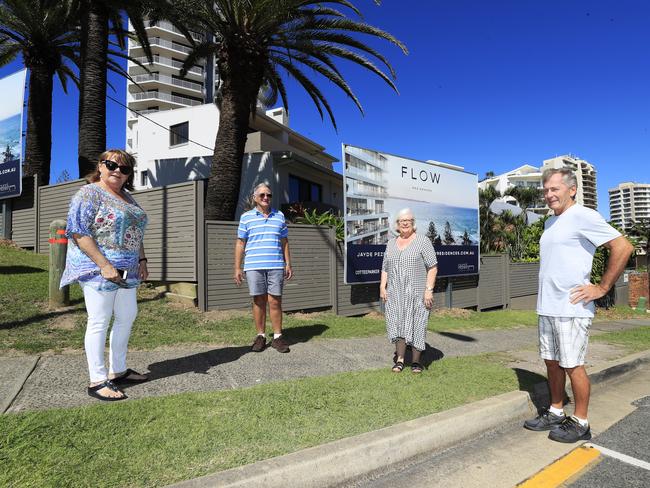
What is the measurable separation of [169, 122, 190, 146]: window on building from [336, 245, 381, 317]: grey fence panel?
62.8 feet

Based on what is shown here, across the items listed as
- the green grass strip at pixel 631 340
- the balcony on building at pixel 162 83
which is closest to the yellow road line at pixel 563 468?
the green grass strip at pixel 631 340

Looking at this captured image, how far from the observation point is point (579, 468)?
9.36 ft

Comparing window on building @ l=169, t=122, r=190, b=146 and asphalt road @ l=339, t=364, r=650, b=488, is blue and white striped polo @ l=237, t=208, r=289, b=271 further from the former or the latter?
window on building @ l=169, t=122, r=190, b=146

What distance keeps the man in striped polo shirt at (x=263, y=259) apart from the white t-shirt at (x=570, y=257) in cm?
271

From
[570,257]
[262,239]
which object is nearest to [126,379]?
[262,239]

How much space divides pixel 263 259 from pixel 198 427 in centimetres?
224

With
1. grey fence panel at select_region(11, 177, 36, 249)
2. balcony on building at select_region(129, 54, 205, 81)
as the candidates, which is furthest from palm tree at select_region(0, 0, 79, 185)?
balcony on building at select_region(129, 54, 205, 81)

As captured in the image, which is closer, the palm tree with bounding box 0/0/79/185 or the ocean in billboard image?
the ocean in billboard image

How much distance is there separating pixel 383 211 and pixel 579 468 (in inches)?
282

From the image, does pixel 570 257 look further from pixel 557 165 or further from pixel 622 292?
pixel 557 165

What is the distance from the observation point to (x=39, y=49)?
14.0 metres

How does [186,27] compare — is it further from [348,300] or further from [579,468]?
[579,468]

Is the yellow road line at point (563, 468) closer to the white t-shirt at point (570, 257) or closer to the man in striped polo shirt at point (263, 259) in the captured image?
the white t-shirt at point (570, 257)

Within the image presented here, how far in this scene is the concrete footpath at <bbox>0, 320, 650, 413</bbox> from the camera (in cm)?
342
